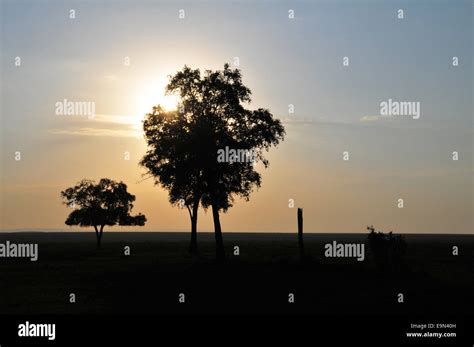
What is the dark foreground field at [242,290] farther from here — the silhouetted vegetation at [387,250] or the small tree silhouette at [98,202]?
the small tree silhouette at [98,202]

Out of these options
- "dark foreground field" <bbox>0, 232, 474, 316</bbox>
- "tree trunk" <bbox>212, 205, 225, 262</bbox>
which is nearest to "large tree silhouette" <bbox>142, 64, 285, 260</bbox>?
"tree trunk" <bbox>212, 205, 225, 262</bbox>

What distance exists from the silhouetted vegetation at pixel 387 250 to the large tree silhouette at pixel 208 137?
50.6 ft

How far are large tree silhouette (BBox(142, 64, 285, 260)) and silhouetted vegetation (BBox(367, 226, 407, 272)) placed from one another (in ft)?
50.6

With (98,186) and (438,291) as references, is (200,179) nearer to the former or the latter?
(438,291)

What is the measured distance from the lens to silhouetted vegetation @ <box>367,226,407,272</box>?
3919 centimetres

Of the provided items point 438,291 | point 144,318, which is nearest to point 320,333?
point 144,318

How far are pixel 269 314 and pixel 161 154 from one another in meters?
31.0

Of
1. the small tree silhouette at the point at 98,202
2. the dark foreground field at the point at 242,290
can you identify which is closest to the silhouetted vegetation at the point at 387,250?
the dark foreground field at the point at 242,290

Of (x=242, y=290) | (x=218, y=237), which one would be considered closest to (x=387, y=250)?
(x=242, y=290)

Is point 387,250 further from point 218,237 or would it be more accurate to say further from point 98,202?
point 98,202

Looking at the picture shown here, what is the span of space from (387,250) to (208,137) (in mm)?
19279

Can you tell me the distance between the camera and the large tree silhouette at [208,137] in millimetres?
53000

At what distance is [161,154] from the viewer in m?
54.2

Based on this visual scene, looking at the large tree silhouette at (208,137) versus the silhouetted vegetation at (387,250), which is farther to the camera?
the large tree silhouette at (208,137)
